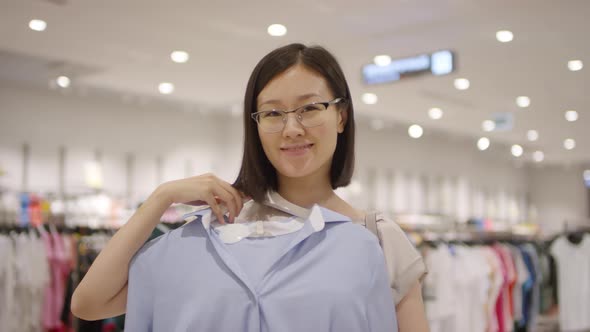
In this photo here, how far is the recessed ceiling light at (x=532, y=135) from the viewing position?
13.0m

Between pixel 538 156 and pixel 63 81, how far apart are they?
1179 centimetres

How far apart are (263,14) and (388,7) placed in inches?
43.3

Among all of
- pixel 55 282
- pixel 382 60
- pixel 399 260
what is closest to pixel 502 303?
pixel 382 60

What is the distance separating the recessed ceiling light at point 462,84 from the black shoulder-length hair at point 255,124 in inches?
296

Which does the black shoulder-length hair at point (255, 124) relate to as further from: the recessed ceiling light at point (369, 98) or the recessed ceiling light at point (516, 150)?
the recessed ceiling light at point (516, 150)

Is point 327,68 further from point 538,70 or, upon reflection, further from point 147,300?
point 538,70

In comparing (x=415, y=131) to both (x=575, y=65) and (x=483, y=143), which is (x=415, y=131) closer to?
(x=483, y=143)

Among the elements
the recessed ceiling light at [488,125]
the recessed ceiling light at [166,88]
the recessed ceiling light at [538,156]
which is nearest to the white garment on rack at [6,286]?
the recessed ceiling light at [166,88]

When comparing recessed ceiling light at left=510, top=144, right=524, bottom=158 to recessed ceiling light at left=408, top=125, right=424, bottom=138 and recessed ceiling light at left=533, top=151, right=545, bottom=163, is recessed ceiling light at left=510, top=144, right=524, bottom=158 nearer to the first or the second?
recessed ceiling light at left=533, top=151, right=545, bottom=163

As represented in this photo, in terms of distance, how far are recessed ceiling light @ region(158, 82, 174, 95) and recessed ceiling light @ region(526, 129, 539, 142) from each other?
682 centimetres

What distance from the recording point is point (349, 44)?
721 cm

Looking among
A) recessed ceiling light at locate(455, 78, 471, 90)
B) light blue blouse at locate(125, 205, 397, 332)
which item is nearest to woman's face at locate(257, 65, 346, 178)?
light blue blouse at locate(125, 205, 397, 332)

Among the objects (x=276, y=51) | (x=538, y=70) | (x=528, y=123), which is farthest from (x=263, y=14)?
(x=528, y=123)

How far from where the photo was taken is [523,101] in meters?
10.0
